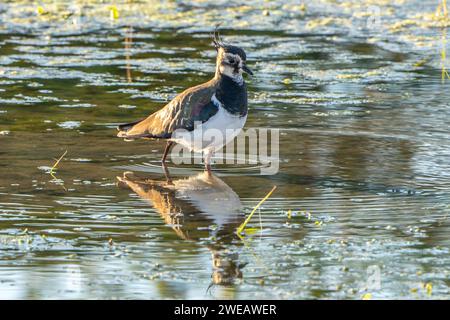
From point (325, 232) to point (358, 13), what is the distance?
921 cm

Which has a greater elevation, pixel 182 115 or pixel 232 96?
pixel 232 96

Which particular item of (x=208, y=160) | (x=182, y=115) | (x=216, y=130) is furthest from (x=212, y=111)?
(x=208, y=160)

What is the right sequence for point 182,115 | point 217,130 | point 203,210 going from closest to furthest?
point 203,210, point 217,130, point 182,115

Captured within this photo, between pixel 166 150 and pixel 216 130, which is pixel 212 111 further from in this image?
pixel 166 150

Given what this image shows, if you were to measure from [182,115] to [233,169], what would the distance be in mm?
571

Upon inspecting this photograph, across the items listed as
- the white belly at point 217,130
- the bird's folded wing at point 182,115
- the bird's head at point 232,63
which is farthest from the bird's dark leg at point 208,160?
the bird's head at point 232,63

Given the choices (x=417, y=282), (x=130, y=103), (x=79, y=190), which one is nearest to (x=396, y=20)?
(x=130, y=103)

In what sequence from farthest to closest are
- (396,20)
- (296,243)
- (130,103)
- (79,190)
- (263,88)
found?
1. (396,20)
2. (263,88)
3. (130,103)
4. (79,190)
5. (296,243)

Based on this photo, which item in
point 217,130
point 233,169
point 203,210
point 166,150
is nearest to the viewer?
point 203,210

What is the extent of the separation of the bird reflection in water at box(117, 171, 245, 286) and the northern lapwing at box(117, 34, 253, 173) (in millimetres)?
299

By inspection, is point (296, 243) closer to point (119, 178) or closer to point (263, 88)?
point (119, 178)

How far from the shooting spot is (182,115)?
817 centimetres

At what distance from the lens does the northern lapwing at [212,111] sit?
26.2 ft

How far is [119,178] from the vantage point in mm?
7887
